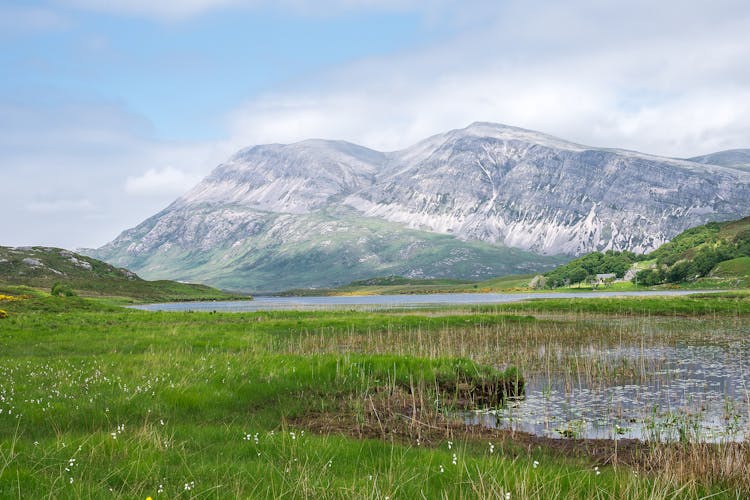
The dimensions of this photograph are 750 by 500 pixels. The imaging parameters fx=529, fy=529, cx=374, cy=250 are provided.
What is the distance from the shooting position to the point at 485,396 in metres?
26.8

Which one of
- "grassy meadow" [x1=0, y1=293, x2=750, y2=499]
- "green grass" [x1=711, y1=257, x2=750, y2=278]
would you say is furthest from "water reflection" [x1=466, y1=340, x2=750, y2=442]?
"green grass" [x1=711, y1=257, x2=750, y2=278]

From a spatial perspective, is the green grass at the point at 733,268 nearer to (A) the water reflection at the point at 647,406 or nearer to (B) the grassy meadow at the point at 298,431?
(B) the grassy meadow at the point at 298,431

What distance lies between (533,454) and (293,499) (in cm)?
952

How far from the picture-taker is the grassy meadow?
399 inches

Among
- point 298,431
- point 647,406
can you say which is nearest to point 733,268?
point 647,406

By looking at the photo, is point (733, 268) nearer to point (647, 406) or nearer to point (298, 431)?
point (647, 406)

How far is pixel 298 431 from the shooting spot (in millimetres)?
16953

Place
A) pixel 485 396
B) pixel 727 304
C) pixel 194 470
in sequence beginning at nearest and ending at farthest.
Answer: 1. pixel 194 470
2. pixel 485 396
3. pixel 727 304

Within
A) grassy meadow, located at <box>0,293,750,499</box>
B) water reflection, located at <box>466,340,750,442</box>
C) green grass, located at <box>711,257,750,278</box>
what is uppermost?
green grass, located at <box>711,257,750,278</box>

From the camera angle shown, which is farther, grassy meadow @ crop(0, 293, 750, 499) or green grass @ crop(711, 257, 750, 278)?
green grass @ crop(711, 257, 750, 278)

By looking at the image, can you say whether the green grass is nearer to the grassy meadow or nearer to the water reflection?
the grassy meadow

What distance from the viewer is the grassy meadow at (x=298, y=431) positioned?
1013 centimetres

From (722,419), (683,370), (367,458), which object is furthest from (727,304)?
(367,458)

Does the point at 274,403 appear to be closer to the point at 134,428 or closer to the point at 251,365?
the point at 251,365
